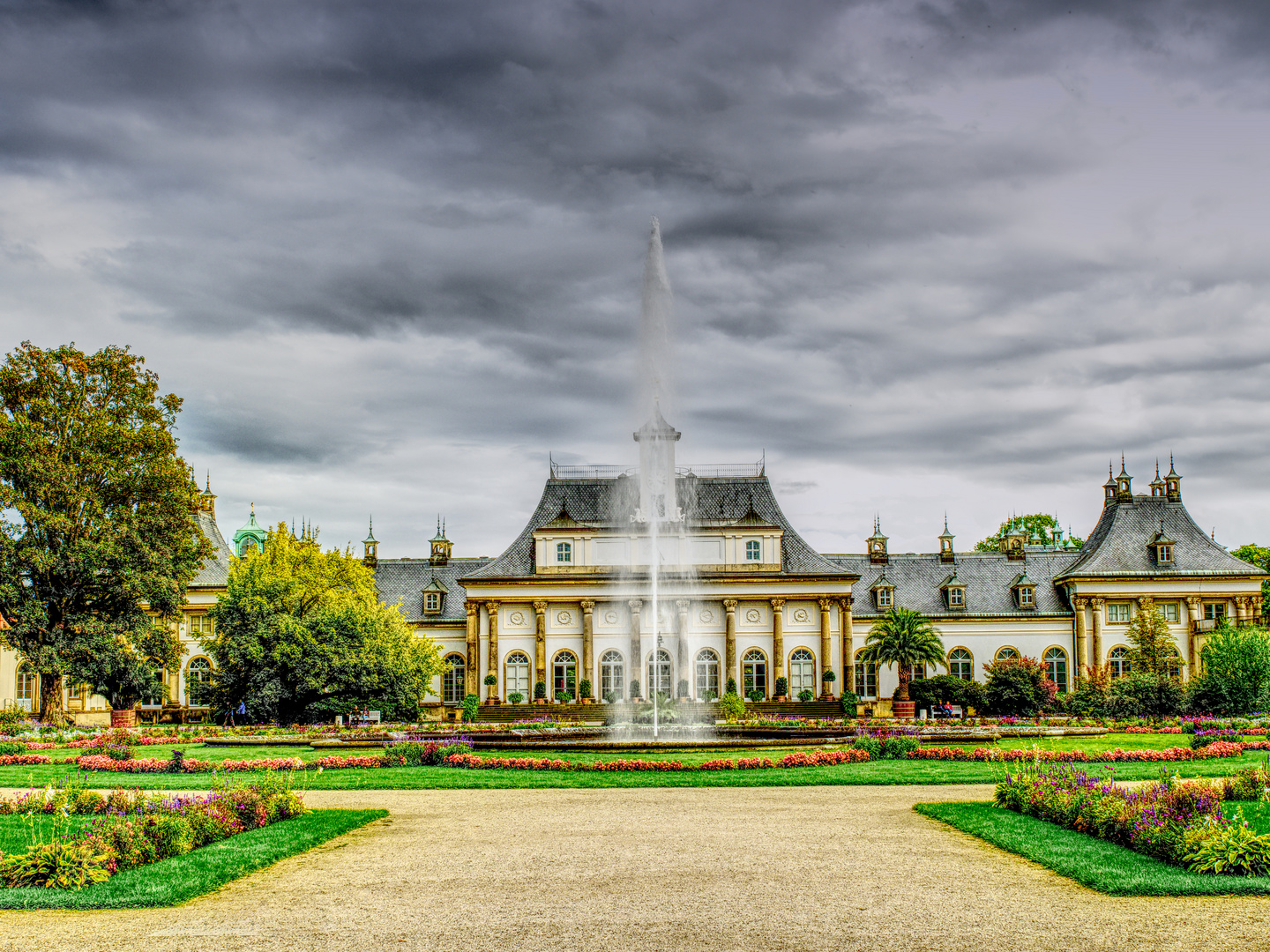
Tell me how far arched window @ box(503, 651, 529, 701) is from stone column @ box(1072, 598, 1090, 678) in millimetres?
27031

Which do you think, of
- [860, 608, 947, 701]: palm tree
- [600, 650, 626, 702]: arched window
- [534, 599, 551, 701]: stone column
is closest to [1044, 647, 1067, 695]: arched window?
[860, 608, 947, 701]: palm tree

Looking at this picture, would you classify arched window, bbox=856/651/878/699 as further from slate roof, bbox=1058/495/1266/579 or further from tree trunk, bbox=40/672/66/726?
tree trunk, bbox=40/672/66/726

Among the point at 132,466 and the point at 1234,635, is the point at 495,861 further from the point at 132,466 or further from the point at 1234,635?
the point at 1234,635

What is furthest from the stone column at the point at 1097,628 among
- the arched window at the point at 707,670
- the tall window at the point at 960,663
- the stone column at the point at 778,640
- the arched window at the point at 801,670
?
the arched window at the point at 707,670

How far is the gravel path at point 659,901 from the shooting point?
335 inches

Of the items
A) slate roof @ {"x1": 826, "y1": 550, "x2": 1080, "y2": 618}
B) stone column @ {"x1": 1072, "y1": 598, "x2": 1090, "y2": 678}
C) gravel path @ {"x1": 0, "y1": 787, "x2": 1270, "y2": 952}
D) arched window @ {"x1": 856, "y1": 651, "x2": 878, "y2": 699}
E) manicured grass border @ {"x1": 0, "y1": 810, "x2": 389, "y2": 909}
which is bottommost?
arched window @ {"x1": 856, "y1": 651, "x2": 878, "y2": 699}

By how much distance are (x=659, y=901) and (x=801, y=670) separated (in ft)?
153

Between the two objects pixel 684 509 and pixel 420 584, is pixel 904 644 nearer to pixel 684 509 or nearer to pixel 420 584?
pixel 684 509

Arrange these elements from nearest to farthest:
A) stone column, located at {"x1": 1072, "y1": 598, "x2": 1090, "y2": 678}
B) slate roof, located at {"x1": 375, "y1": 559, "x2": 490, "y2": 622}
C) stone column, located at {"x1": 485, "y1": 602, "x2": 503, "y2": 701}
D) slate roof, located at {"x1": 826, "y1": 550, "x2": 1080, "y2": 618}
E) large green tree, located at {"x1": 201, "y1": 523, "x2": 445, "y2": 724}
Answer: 1. large green tree, located at {"x1": 201, "y1": 523, "x2": 445, "y2": 724}
2. stone column, located at {"x1": 485, "y1": 602, "x2": 503, "y2": 701}
3. stone column, located at {"x1": 1072, "y1": 598, "x2": 1090, "y2": 678}
4. slate roof, located at {"x1": 826, "y1": 550, "x2": 1080, "y2": 618}
5. slate roof, located at {"x1": 375, "y1": 559, "x2": 490, "y2": 622}

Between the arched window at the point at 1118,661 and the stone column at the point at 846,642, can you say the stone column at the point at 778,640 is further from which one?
the arched window at the point at 1118,661

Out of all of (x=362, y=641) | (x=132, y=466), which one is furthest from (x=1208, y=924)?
(x=132, y=466)

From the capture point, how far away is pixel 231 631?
38594 millimetres

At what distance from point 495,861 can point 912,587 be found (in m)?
50.2

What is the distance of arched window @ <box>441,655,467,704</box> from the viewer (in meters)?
57.7
